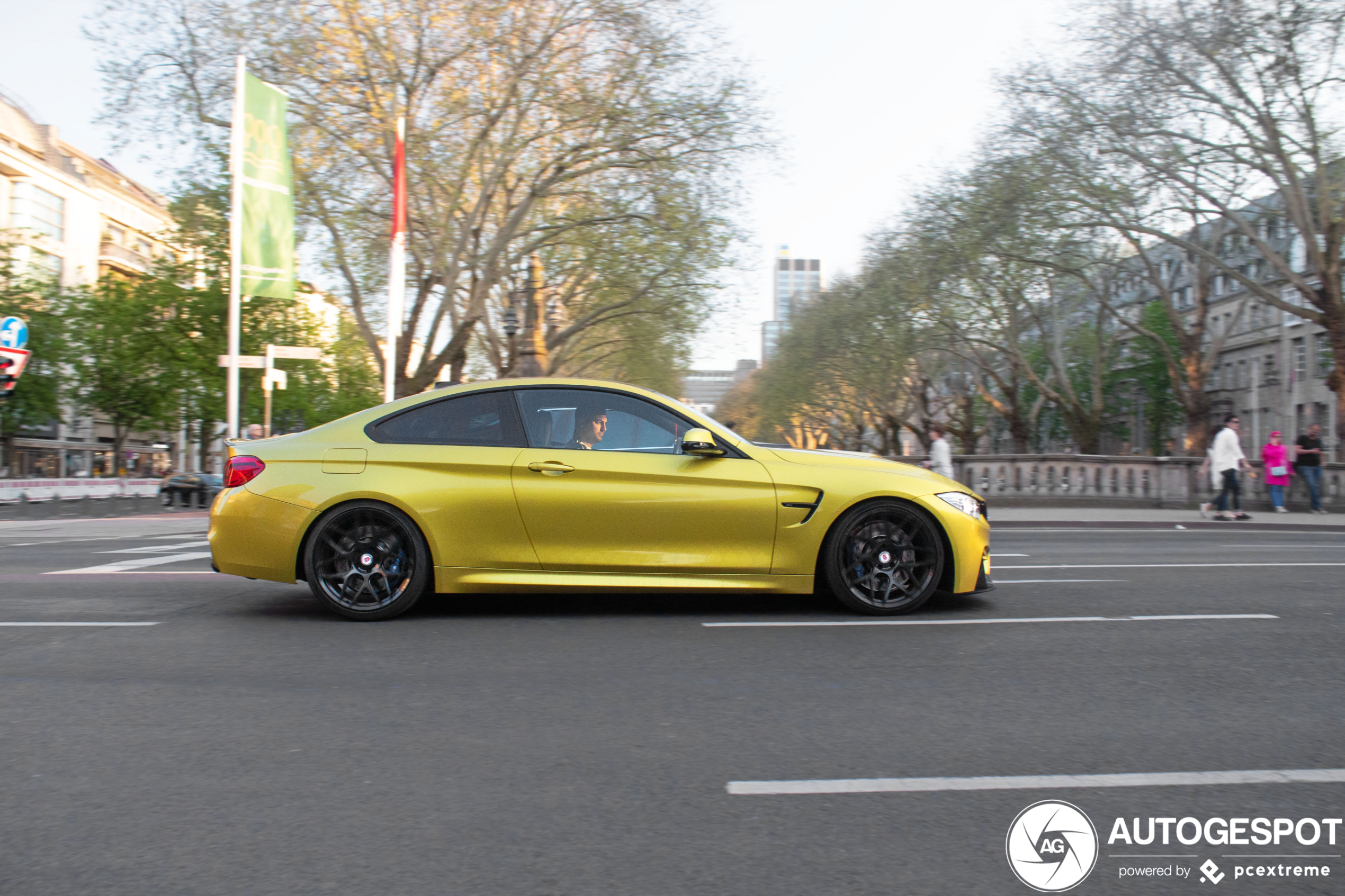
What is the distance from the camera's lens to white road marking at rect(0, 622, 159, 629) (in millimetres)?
6473

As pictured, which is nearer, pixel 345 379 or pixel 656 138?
pixel 656 138

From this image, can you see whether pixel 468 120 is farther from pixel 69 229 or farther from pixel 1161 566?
pixel 69 229

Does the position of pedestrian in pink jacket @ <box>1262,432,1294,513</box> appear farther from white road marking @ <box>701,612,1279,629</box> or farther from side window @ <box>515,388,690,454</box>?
side window @ <box>515,388,690,454</box>

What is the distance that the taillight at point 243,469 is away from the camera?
6.73 m

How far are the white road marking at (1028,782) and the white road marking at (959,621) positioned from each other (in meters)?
2.88

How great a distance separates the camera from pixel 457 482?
21.9 feet

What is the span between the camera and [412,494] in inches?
260

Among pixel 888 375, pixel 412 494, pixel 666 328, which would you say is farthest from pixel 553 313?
pixel 888 375

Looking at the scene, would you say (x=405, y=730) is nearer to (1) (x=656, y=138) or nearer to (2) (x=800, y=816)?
(2) (x=800, y=816)

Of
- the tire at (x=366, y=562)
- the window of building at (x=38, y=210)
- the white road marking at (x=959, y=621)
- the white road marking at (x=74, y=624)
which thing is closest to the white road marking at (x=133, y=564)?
the white road marking at (x=74, y=624)

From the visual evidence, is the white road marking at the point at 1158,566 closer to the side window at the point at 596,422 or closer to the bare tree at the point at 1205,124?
the side window at the point at 596,422

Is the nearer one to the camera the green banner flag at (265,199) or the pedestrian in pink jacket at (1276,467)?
the green banner flag at (265,199)

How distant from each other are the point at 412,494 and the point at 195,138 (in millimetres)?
25138

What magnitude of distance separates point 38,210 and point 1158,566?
53.4 meters
